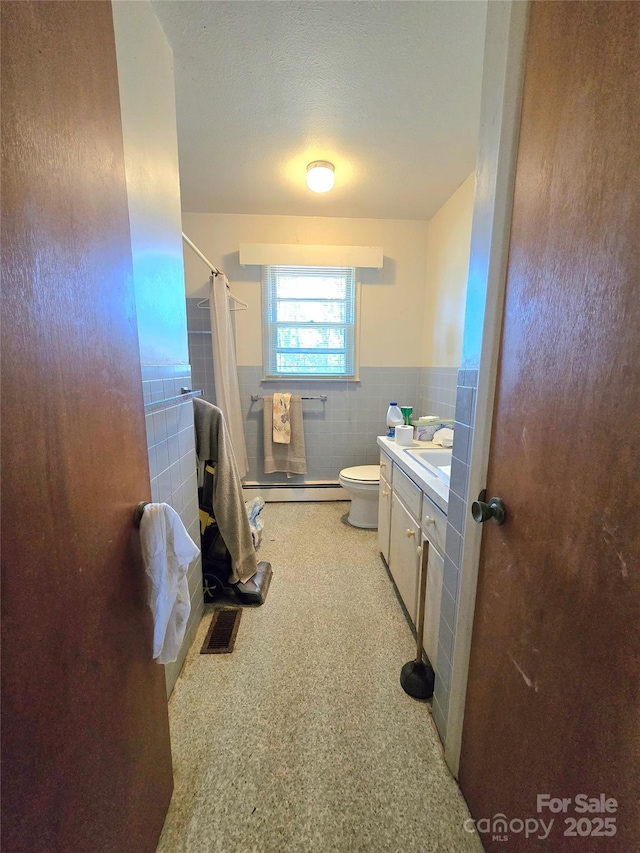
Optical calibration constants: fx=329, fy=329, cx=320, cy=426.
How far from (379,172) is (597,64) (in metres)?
2.05

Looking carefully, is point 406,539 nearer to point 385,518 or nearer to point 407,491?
point 407,491

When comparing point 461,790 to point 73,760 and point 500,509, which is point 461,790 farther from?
point 73,760

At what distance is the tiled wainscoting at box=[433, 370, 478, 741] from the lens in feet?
3.14

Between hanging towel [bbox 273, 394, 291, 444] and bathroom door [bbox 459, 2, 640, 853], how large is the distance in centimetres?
233

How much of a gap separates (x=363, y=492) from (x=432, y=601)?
123 centimetres

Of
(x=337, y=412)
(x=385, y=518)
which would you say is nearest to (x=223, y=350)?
(x=337, y=412)

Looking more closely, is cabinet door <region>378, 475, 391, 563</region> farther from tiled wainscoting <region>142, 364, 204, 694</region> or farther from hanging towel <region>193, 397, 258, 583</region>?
tiled wainscoting <region>142, 364, 204, 694</region>

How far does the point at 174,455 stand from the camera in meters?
1.37

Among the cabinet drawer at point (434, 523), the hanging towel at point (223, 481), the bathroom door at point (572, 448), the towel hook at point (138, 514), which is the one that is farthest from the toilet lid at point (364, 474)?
the towel hook at point (138, 514)

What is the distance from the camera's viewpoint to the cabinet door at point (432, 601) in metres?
1.24

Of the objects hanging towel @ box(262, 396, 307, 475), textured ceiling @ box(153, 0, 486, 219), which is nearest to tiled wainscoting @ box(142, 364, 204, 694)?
textured ceiling @ box(153, 0, 486, 219)

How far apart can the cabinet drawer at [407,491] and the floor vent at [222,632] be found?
1.05 meters

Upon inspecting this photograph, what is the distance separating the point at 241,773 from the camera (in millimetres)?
1038

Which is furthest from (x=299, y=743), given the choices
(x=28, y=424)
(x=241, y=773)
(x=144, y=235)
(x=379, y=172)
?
(x=379, y=172)
